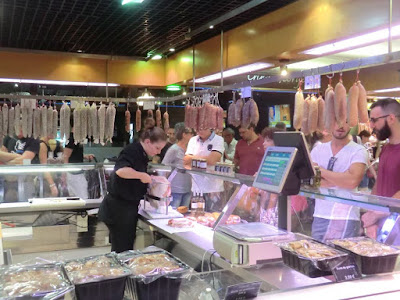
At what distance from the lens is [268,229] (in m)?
2.40

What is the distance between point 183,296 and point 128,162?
2.56 metres

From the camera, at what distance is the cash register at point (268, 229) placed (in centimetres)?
218

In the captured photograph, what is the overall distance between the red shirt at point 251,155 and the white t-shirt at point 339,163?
84.6 inches

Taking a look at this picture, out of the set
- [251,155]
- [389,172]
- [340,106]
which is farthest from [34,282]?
[251,155]

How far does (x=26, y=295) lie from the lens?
1451mm

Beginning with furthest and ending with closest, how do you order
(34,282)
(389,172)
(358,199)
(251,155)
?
1. (251,155)
2. (389,172)
3. (358,199)
4. (34,282)

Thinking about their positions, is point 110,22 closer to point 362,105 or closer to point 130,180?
point 130,180

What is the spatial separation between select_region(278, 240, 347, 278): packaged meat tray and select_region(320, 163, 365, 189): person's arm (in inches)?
63.6

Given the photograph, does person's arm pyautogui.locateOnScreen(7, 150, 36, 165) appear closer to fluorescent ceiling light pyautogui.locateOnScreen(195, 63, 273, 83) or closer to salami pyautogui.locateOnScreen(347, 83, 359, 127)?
fluorescent ceiling light pyautogui.locateOnScreen(195, 63, 273, 83)

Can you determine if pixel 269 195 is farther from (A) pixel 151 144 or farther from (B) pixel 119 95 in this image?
(B) pixel 119 95

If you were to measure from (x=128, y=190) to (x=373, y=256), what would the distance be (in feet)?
9.17

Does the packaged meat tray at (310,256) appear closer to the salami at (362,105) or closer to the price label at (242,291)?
the price label at (242,291)

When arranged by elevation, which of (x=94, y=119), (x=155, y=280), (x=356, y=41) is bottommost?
(x=155, y=280)

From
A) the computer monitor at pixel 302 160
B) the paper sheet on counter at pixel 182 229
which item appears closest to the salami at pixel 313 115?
the paper sheet on counter at pixel 182 229
